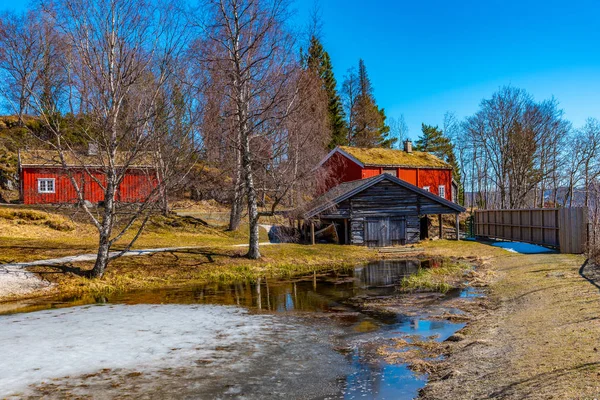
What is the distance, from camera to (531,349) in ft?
24.9

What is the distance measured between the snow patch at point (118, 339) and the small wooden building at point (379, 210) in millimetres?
19422

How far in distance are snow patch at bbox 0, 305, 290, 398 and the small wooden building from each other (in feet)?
63.7

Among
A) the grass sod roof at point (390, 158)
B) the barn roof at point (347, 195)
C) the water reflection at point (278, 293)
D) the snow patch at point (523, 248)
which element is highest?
the grass sod roof at point (390, 158)

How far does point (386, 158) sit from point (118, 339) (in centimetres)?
3675

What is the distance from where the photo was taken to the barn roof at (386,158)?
139ft

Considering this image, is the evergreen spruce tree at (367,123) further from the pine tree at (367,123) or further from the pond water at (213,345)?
the pond water at (213,345)

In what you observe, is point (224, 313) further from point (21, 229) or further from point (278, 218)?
point (278, 218)

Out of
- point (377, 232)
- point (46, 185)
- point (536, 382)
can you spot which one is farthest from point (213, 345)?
A: point (46, 185)

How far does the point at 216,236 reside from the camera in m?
32.0

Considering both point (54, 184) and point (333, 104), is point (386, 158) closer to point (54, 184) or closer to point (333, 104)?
point (333, 104)

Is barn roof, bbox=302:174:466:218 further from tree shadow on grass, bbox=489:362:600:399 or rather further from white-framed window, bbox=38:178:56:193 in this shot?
tree shadow on grass, bbox=489:362:600:399

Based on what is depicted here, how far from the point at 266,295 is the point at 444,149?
5727 centimetres

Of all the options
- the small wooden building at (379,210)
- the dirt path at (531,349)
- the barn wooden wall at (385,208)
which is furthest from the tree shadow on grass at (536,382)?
the barn wooden wall at (385,208)

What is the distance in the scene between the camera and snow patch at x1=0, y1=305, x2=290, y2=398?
8.55m
